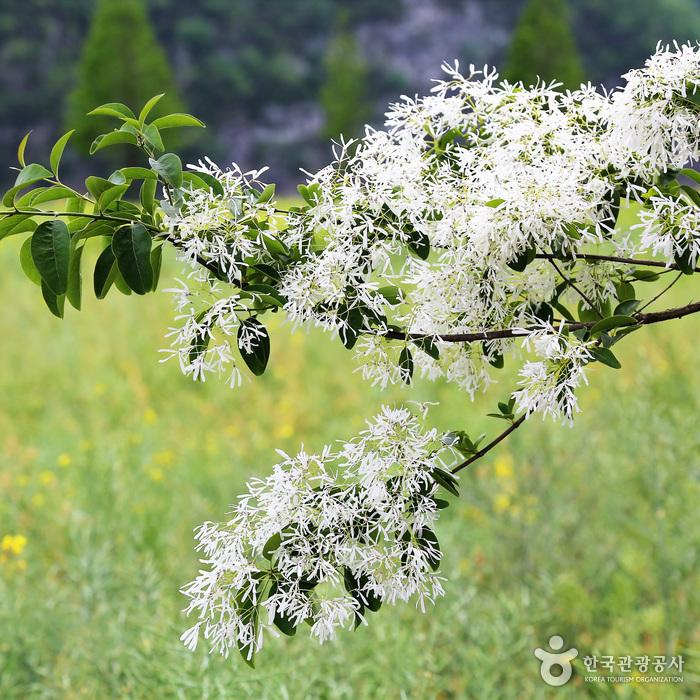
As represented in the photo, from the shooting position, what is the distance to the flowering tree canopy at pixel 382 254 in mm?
992

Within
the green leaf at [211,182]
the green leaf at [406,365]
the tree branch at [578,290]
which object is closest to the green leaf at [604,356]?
the tree branch at [578,290]

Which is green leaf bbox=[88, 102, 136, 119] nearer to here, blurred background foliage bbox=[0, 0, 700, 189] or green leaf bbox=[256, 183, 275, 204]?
green leaf bbox=[256, 183, 275, 204]

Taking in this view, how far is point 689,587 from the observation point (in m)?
2.53

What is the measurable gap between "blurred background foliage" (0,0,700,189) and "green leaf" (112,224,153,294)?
106 ft

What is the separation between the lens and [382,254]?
1.04m

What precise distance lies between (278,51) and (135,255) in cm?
4702

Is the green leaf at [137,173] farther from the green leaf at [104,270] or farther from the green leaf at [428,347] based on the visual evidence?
the green leaf at [428,347]

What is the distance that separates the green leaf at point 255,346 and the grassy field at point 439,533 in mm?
818

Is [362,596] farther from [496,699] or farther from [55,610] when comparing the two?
[55,610]

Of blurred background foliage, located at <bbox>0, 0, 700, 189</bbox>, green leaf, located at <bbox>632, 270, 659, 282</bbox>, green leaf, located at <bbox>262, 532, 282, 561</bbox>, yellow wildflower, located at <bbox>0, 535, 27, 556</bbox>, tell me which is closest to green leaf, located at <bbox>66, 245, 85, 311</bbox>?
green leaf, located at <bbox>262, 532, 282, 561</bbox>

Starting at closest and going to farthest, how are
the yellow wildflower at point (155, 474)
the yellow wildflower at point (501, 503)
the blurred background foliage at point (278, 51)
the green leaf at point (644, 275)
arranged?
the green leaf at point (644, 275)
the yellow wildflower at point (501, 503)
the yellow wildflower at point (155, 474)
the blurred background foliage at point (278, 51)

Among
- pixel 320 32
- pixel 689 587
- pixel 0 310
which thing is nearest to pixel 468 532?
pixel 689 587

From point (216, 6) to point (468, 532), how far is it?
147 ft

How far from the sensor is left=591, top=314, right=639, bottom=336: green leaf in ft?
3.35
